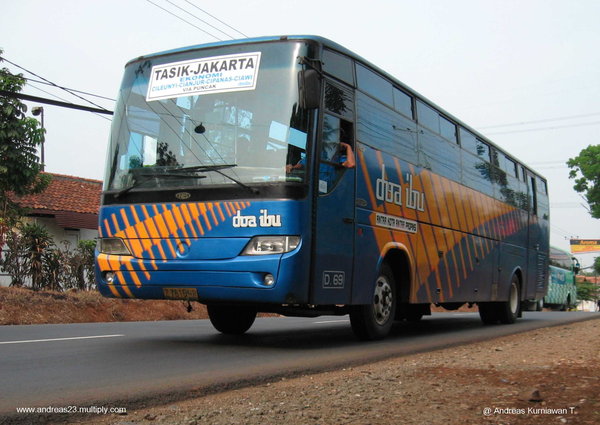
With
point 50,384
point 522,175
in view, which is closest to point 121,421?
point 50,384

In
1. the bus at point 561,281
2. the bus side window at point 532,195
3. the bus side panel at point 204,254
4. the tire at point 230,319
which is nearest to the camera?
the bus side panel at point 204,254

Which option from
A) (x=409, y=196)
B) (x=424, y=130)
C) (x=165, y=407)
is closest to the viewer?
(x=165, y=407)

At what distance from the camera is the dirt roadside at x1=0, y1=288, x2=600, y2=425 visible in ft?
15.0

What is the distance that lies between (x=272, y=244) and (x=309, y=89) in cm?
167

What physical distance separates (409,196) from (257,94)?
331 centimetres

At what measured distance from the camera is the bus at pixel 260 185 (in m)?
7.64

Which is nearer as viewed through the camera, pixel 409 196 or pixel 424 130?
pixel 409 196

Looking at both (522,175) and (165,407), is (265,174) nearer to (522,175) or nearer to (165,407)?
(165,407)

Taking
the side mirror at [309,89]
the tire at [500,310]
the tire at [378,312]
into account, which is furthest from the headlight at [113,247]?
the tire at [500,310]

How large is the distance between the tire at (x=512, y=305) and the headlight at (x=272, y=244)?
29.3 ft

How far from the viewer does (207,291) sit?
775cm

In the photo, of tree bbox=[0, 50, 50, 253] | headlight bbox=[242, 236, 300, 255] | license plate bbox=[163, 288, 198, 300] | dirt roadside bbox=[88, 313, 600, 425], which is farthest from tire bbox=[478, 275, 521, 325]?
tree bbox=[0, 50, 50, 253]

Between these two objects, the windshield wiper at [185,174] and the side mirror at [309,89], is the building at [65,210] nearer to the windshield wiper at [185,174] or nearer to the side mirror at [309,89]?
the windshield wiper at [185,174]

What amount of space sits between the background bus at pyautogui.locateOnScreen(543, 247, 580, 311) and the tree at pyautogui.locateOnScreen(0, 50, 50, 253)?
28815 millimetres
